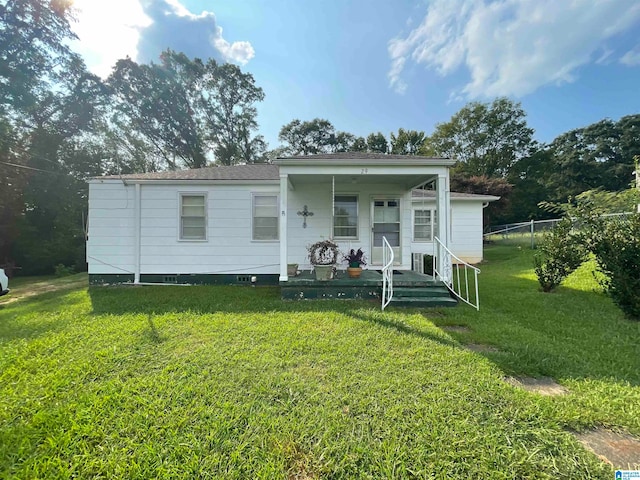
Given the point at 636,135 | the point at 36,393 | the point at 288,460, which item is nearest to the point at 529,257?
the point at 288,460

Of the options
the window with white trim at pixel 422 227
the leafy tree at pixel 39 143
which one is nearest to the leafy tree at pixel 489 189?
the window with white trim at pixel 422 227

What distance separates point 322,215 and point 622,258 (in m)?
6.27

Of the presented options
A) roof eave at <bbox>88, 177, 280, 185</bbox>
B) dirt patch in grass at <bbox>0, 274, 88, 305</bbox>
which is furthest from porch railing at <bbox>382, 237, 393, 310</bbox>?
dirt patch in grass at <bbox>0, 274, 88, 305</bbox>

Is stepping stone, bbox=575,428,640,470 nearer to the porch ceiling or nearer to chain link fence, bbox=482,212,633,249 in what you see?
the porch ceiling

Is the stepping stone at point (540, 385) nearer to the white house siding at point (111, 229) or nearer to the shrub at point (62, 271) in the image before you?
the white house siding at point (111, 229)

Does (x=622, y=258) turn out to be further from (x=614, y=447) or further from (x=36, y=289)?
(x=36, y=289)

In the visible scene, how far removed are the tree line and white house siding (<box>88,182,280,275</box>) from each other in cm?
767

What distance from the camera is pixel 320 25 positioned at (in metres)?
11.7

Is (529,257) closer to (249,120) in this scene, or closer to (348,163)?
(348,163)

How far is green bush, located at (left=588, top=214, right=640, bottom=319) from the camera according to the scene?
194 inches

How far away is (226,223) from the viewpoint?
804cm

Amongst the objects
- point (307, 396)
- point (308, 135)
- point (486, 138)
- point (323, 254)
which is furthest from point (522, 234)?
point (308, 135)

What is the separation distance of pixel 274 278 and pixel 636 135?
39.9m

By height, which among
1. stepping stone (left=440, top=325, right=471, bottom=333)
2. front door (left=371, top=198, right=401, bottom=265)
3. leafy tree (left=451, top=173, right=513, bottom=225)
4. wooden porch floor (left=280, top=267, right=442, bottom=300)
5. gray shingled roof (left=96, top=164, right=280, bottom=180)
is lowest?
stepping stone (left=440, top=325, right=471, bottom=333)
